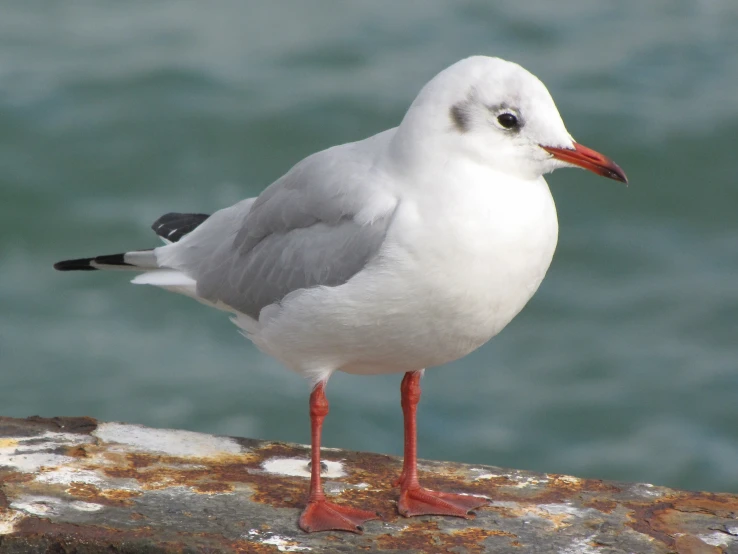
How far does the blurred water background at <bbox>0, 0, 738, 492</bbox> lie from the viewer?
278 inches

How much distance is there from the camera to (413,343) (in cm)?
361

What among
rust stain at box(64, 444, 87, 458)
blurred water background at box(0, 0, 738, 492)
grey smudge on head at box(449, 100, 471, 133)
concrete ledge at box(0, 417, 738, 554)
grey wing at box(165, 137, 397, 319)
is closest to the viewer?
concrete ledge at box(0, 417, 738, 554)

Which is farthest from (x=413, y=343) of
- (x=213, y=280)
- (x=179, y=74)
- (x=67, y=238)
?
(x=179, y=74)

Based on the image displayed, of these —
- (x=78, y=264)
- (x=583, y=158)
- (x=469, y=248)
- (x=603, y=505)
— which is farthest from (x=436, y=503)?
(x=78, y=264)

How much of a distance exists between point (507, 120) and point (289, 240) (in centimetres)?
86

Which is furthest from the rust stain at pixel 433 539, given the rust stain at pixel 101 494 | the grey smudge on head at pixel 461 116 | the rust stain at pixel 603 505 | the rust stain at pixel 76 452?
the grey smudge on head at pixel 461 116

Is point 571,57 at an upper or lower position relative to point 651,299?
upper

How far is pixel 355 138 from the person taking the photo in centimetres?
838

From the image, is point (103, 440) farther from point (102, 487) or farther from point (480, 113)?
point (480, 113)

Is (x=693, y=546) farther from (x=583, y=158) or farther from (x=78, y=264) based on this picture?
(x=78, y=264)

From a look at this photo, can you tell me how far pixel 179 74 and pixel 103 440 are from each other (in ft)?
16.5

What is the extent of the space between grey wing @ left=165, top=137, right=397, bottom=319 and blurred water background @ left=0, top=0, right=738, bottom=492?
2.68m

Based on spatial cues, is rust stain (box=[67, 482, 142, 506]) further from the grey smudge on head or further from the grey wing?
the grey smudge on head

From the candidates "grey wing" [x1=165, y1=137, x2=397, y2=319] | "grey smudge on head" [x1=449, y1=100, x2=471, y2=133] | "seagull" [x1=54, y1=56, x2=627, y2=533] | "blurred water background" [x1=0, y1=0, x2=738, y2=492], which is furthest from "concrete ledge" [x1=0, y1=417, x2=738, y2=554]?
"blurred water background" [x1=0, y1=0, x2=738, y2=492]
